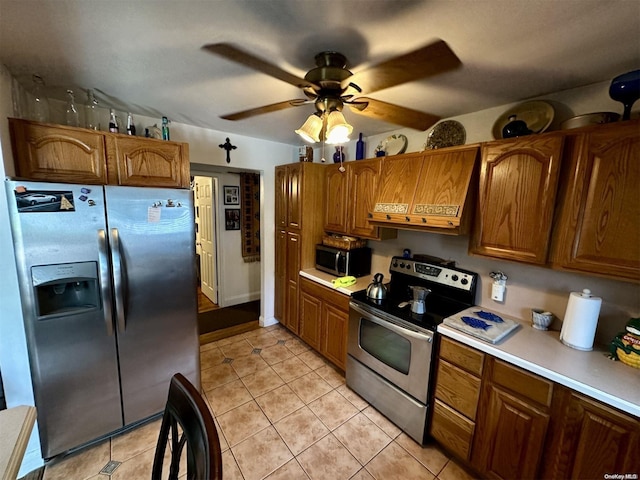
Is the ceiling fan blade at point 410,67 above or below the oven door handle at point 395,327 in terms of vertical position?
above

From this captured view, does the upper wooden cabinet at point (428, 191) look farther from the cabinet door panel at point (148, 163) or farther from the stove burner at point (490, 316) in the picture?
the cabinet door panel at point (148, 163)

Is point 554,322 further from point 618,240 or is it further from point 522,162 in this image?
point 522,162

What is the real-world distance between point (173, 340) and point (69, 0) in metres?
1.93

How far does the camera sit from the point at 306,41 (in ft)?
3.92

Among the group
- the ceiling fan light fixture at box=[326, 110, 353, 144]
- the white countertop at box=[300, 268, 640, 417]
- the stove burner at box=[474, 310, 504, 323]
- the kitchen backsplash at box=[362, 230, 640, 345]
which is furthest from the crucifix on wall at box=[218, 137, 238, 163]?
the stove burner at box=[474, 310, 504, 323]

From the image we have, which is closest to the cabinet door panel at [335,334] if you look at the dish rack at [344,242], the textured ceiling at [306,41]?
the dish rack at [344,242]

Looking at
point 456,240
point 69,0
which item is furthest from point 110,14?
point 456,240

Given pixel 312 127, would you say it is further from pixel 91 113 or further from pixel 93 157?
pixel 91 113

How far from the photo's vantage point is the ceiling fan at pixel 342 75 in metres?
1.08

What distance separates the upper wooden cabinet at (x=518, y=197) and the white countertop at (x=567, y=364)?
19.1 inches

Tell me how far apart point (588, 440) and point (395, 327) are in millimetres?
1013

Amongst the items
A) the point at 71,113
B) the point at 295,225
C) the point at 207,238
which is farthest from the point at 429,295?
the point at 207,238

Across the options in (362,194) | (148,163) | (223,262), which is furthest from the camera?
(223,262)

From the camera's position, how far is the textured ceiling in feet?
3.26
